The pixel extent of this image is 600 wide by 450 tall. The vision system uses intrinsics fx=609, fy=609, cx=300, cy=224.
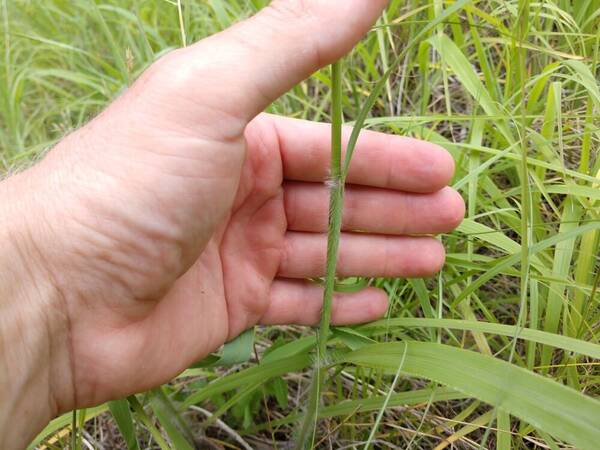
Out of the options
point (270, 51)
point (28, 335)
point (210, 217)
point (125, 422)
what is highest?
point (270, 51)

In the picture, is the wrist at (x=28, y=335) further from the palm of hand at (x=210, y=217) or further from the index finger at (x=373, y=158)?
the index finger at (x=373, y=158)

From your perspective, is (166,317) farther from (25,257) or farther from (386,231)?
(386,231)

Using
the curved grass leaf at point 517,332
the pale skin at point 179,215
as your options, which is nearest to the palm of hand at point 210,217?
the pale skin at point 179,215

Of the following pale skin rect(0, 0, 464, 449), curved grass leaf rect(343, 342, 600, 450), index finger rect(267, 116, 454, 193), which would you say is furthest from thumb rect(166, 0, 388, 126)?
curved grass leaf rect(343, 342, 600, 450)

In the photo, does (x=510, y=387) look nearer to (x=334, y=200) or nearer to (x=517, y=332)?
(x=517, y=332)

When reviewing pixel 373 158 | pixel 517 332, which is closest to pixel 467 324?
pixel 517 332

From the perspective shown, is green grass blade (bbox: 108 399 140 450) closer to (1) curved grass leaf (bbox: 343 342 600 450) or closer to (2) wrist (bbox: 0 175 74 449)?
(2) wrist (bbox: 0 175 74 449)
